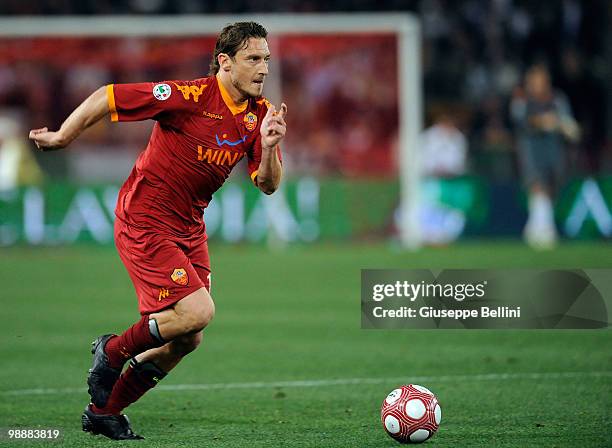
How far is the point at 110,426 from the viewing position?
7.09 meters

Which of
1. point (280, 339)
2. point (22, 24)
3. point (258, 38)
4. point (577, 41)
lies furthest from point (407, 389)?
point (577, 41)

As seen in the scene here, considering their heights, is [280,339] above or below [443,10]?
below

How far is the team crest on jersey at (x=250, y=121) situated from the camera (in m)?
7.25

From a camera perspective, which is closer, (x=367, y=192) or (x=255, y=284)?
(x=255, y=284)

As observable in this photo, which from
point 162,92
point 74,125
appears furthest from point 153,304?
point 162,92

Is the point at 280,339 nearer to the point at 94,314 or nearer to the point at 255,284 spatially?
the point at 94,314

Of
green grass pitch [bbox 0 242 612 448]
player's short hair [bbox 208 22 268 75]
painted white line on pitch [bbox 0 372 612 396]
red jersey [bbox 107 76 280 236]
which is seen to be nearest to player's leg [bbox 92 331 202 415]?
green grass pitch [bbox 0 242 612 448]

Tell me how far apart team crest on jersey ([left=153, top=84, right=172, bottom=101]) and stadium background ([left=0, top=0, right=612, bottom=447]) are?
6.34ft

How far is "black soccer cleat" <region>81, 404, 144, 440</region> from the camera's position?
707 centimetres

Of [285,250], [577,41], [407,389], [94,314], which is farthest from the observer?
[577,41]

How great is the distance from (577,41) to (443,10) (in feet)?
9.38

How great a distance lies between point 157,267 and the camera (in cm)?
700

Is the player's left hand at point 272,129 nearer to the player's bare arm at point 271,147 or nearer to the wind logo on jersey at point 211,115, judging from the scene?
the player's bare arm at point 271,147

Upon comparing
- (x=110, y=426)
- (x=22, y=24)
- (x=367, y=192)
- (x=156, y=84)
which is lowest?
(x=110, y=426)
